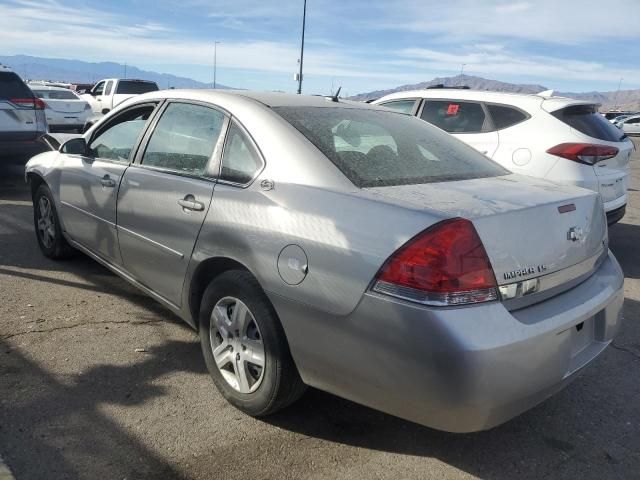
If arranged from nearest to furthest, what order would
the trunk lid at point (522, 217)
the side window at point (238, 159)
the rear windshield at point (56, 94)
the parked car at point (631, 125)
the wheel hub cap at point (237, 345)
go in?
the trunk lid at point (522, 217) → the wheel hub cap at point (237, 345) → the side window at point (238, 159) → the rear windshield at point (56, 94) → the parked car at point (631, 125)

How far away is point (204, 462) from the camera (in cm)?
246

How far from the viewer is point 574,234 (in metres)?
2.53

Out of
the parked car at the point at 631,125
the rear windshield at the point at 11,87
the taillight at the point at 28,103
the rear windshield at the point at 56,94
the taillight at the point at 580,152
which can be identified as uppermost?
the parked car at the point at 631,125

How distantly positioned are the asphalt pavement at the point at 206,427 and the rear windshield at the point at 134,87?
1709cm

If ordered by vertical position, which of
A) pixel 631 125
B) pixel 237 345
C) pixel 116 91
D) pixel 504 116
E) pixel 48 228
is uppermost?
pixel 631 125

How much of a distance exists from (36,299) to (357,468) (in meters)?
2.89

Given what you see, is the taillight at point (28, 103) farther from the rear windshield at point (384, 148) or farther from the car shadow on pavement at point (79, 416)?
the rear windshield at point (384, 148)

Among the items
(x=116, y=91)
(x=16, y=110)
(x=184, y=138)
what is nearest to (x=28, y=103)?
(x=16, y=110)

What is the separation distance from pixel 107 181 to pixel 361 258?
2.34 m

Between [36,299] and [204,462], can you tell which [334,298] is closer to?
[204,462]

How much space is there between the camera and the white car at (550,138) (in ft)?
17.6

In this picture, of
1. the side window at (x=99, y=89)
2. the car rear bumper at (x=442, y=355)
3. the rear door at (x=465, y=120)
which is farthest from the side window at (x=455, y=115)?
the side window at (x=99, y=89)

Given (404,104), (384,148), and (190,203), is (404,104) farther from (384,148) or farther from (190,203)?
(190,203)

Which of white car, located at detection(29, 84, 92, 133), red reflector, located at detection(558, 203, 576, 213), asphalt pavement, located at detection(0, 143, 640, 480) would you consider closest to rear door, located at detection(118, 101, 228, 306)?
asphalt pavement, located at detection(0, 143, 640, 480)
